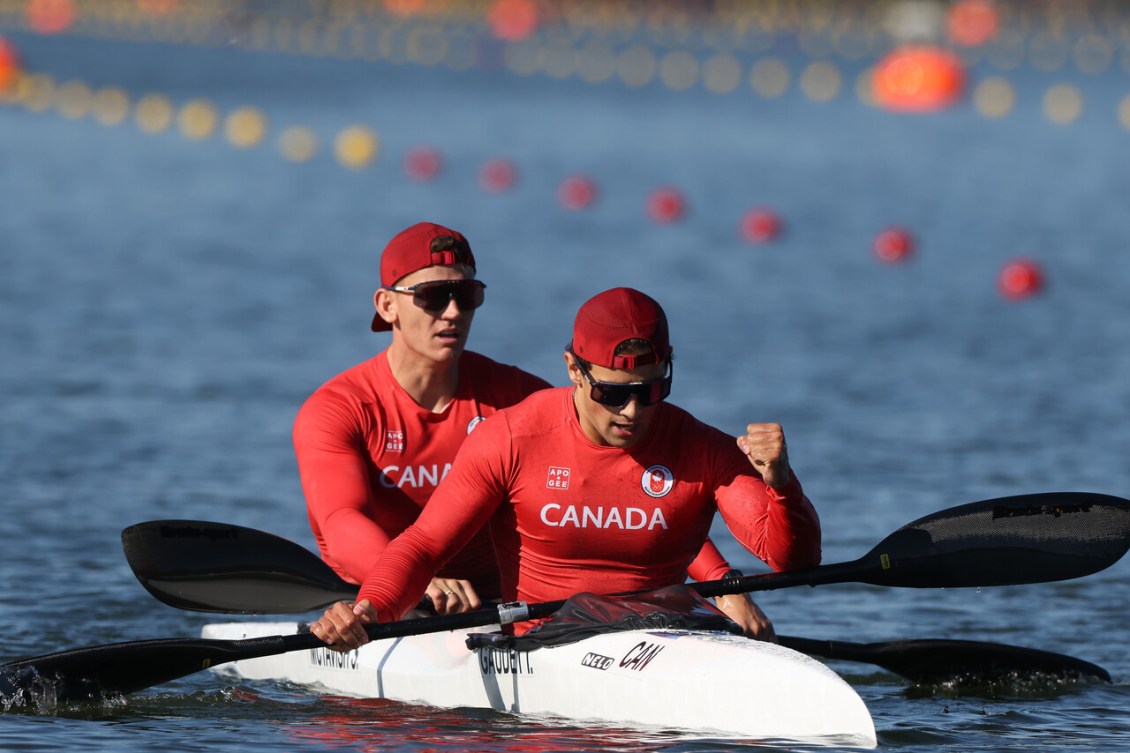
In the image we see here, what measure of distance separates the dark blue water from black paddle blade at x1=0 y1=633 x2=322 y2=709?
11cm

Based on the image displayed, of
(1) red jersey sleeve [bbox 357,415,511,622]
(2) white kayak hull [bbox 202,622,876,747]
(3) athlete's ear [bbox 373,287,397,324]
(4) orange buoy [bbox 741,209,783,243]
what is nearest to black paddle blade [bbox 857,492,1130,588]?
(2) white kayak hull [bbox 202,622,876,747]

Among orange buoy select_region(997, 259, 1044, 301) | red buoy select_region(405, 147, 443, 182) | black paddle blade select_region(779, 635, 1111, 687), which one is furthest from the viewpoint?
red buoy select_region(405, 147, 443, 182)

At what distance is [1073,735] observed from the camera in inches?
341

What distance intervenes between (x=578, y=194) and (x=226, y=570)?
2475cm

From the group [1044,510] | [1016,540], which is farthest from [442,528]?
[1044,510]

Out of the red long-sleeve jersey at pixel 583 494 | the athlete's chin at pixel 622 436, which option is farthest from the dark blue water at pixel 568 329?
the athlete's chin at pixel 622 436

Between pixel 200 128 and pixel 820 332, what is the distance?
25320 millimetres

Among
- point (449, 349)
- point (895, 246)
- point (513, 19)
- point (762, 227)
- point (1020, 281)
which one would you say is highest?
point (513, 19)

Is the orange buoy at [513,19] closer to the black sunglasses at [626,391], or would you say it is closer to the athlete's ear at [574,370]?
the athlete's ear at [574,370]

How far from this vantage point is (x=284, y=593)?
9.68 meters

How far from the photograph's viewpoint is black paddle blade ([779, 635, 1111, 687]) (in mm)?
9672

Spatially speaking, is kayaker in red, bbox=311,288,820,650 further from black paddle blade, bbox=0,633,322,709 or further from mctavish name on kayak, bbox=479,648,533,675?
black paddle blade, bbox=0,633,322,709

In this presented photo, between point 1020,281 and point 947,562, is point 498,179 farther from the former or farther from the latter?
point 947,562

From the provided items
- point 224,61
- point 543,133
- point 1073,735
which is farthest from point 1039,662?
point 224,61
